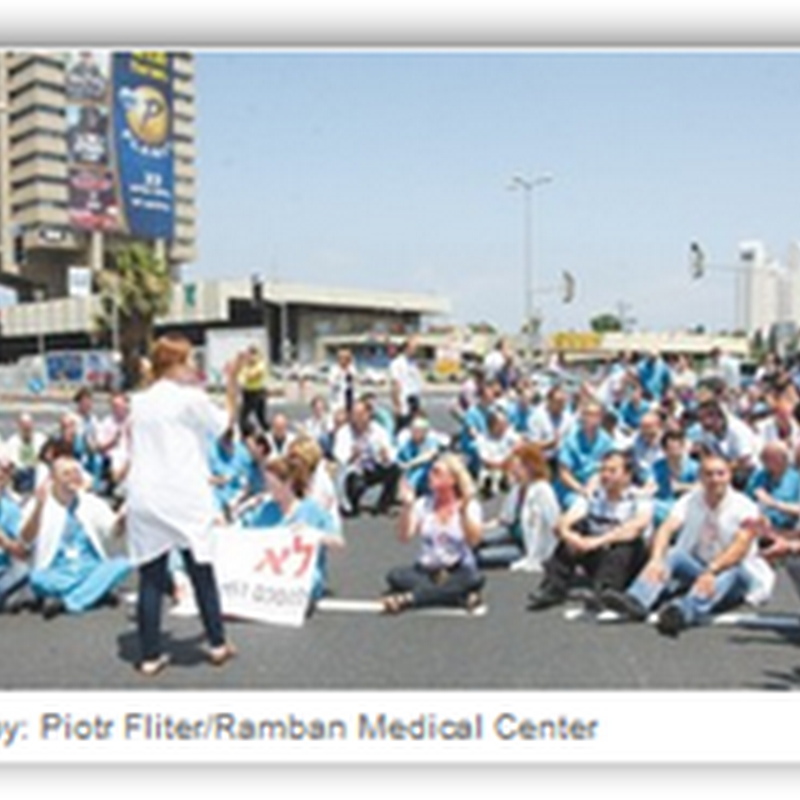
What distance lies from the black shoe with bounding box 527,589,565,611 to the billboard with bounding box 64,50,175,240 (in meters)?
84.8

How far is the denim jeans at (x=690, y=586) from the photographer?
5.96m

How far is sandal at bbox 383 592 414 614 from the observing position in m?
6.28

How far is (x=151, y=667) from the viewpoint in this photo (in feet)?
16.8

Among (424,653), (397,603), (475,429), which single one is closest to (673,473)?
(397,603)

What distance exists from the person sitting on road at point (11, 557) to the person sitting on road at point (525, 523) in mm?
3194

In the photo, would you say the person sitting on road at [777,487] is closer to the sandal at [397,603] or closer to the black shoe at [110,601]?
the sandal at [397,603]

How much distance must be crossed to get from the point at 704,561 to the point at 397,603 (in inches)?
74.8

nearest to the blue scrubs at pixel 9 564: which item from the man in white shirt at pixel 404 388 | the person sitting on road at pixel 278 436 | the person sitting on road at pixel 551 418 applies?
the person sitting on road at pixel 278 436

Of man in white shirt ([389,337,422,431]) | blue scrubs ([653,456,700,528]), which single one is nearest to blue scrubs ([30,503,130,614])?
blue scrubs ([653,456,700,528])

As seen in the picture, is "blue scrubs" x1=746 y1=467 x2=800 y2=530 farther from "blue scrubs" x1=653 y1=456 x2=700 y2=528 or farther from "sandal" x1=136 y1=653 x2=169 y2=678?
"sandal" x1=136 y1=653 x2=169 y2=678

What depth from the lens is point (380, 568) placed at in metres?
7.65
